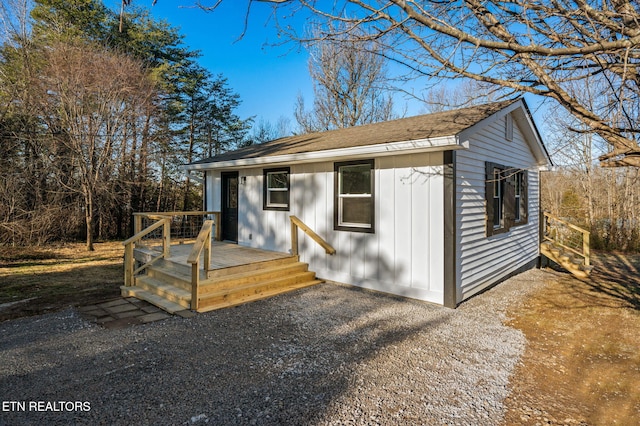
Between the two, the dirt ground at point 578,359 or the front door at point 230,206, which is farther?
the front door at point 230,206

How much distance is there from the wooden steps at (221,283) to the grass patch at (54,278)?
2.79 ft

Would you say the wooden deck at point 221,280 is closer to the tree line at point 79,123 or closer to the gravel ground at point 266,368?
the gravel ground at point 266,368

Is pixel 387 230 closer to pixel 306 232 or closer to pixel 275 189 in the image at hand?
pixel 306 232

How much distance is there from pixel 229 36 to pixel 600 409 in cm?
465

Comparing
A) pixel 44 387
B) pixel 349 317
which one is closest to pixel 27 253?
pixel 44 387

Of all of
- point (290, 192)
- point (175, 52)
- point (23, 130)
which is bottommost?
point (290, 192)

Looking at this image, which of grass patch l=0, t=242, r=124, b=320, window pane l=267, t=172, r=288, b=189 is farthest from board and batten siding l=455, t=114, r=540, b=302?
grass patch l=0, t=242, r=124, b=320

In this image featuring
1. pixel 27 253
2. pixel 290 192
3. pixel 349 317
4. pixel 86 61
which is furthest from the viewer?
pixel 86 61

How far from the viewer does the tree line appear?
1038cm

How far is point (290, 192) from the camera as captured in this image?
24.4 feet

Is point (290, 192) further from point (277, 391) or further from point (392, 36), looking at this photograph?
point (277, 391)

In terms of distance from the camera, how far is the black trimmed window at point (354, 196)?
20.1ft

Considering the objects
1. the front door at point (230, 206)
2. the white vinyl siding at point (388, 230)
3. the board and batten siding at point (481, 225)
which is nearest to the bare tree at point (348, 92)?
the front door at point (230, 206)

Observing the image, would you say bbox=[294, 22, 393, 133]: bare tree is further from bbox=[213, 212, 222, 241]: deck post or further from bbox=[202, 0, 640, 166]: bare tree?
bbox=[202, 0, 640, 166]: bare tree
